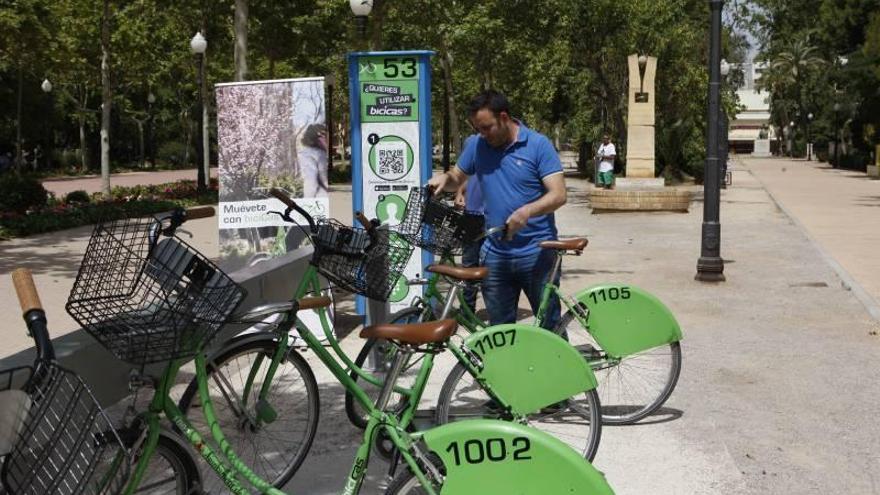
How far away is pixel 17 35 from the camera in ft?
69.0

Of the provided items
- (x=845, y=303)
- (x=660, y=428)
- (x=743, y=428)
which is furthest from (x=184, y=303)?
(x=845, y=303)

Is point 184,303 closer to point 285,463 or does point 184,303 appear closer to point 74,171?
point 285,463

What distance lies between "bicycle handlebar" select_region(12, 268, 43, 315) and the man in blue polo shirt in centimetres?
273

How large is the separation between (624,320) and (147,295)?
2.90 metres

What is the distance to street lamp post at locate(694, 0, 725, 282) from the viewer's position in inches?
430

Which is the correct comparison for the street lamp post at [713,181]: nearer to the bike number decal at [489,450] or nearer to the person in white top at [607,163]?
the bike number decal at [489,450]

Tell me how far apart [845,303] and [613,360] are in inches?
212

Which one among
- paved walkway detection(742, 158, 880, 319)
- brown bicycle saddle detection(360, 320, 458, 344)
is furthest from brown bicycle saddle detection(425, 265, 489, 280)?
paved walkway detection(742, 158, 880, 319)

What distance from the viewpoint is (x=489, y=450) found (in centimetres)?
298

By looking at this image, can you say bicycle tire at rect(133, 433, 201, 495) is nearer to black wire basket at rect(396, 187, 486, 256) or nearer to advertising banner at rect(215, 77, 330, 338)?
black wire basket at rect(396, 187, 486, 256)

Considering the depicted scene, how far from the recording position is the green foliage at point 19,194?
19141mm

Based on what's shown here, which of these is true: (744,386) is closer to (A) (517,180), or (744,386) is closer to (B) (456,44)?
(A) (517,180)

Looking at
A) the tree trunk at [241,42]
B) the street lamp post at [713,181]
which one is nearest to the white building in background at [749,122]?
the tree trunk at [241,42]

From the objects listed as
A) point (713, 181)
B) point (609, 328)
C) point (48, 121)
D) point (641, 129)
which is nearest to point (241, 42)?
point (713, 181)
